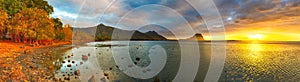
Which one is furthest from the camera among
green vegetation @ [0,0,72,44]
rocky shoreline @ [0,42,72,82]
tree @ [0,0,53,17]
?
tree @ [0,0,53,17]

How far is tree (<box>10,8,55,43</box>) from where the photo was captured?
34.0m

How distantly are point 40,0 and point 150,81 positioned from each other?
47.2m

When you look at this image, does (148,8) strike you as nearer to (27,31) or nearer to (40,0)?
(27,31)

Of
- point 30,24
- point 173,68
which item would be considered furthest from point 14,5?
point 173,68

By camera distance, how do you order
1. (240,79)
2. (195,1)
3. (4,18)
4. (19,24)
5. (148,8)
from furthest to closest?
1. (19,24)
2. (4,18)
3. (148,8)
4. (240,79)
5. (195,1)

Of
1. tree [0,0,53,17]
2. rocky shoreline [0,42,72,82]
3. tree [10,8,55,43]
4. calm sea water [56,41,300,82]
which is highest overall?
tree [0,0,53,17]

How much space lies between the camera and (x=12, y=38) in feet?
128

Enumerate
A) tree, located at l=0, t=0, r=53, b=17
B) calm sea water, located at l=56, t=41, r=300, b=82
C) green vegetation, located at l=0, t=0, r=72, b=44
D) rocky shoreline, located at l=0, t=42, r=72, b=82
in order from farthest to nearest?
tree, located at l=0, t=0, r=53, b=17 → green vegetation, located at l=0, t=0, r=72, b=44 → calm sea water, located at l=56, t=41, r=300, b=82 → rocky shoreline, located at l=0, t=42, r=72, b=82

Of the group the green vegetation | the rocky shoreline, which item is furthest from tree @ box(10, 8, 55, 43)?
the rocky shoreline

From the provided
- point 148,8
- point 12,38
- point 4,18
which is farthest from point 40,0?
point 148,8

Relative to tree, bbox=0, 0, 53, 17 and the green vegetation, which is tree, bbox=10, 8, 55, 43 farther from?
tree, bbox=0, 0, 53, 17

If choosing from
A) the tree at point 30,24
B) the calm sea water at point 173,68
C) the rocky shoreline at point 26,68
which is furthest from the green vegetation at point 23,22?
the rocky shoreline at point 26,68

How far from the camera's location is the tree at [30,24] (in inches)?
1337

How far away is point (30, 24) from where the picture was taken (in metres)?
35.7
